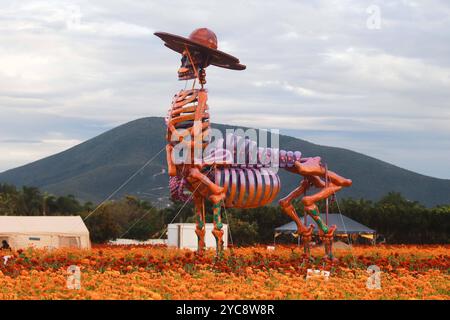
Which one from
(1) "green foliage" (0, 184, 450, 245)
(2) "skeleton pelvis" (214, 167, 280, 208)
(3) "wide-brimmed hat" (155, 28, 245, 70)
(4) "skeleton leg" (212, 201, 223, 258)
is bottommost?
(1) "green foliage" (0, 184, 450, 245)

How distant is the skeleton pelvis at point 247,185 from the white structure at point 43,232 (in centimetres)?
835

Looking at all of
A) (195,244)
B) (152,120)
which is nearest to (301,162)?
(195,244)

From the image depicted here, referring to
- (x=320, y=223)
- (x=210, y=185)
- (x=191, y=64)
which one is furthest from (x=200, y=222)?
(x=191, y=64)

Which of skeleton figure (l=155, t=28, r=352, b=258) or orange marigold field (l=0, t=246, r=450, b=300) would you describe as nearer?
orange marigold field (l=0, t=246, r=450, b=300)

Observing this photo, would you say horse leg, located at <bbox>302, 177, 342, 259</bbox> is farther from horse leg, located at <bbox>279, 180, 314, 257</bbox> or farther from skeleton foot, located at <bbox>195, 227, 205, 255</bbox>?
skeleton foot, located at <bbox>195, 227, 205, 255</bbox>

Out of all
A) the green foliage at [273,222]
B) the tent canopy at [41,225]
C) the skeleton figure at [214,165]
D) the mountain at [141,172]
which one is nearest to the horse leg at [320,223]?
the skeleton figure at [214,165]

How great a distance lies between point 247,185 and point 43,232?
9893mm

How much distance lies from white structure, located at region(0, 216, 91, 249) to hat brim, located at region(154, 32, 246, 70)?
29.4 feet

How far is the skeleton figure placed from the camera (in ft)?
64.0

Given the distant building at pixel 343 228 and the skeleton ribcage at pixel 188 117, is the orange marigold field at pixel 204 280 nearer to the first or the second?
the skeleton ribcage at pixel 188 117

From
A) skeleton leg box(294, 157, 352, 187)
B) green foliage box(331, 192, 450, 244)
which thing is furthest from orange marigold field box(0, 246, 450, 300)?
green foliage box(331, 192, 450, 244)

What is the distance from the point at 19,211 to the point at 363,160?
117 metres

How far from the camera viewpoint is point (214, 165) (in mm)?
19969
